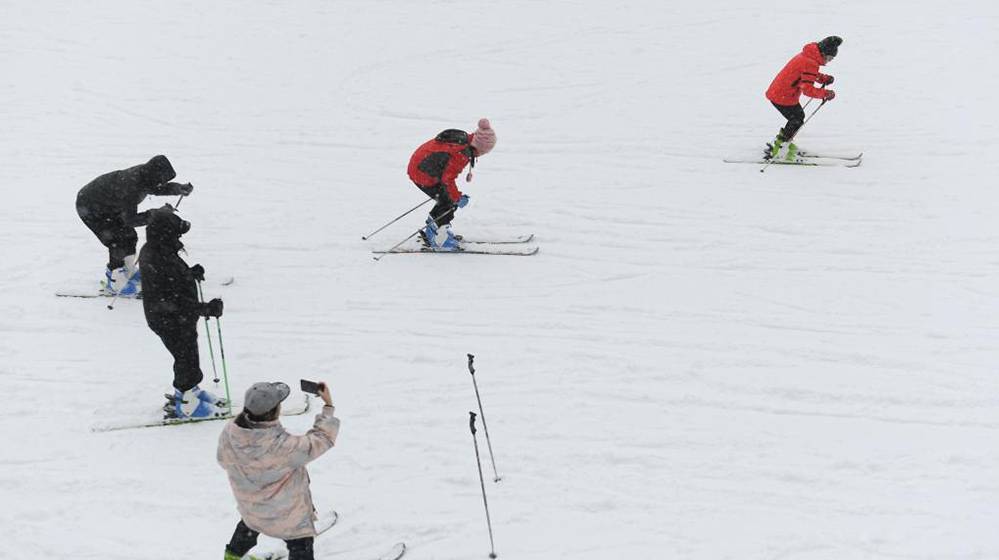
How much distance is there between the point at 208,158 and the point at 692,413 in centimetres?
770

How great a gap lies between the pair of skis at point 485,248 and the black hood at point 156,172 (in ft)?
7.69

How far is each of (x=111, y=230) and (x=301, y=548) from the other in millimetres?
4246

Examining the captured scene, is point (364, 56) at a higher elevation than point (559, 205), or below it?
higher

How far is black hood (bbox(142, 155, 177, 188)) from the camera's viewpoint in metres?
7.11

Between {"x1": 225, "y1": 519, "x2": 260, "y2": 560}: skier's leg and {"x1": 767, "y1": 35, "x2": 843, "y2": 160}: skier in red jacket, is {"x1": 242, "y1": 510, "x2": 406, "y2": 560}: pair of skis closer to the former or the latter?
{"x1": 225, "y1": 519, "x2": 260, "y2": 560}: skier's leg

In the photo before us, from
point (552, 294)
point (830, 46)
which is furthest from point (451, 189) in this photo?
point (830, 46)

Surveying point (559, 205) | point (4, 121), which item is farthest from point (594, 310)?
point (4, 121)

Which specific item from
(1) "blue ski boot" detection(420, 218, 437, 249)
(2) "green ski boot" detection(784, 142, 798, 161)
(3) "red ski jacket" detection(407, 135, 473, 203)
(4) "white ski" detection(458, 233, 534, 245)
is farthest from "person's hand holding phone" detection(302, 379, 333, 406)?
(2) "green ski boot" detection(784, 142, 798, 161)

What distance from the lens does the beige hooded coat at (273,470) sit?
4148 millimetres

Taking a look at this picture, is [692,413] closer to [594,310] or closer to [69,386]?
[594,310]

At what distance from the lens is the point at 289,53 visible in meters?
14.5

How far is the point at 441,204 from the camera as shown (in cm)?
846

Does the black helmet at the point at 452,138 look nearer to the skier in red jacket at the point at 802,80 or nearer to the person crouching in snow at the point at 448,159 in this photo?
the person crouching in snow at the point at 448,159

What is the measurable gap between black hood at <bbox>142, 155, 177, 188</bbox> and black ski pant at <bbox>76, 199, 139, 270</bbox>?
504 millimetres
